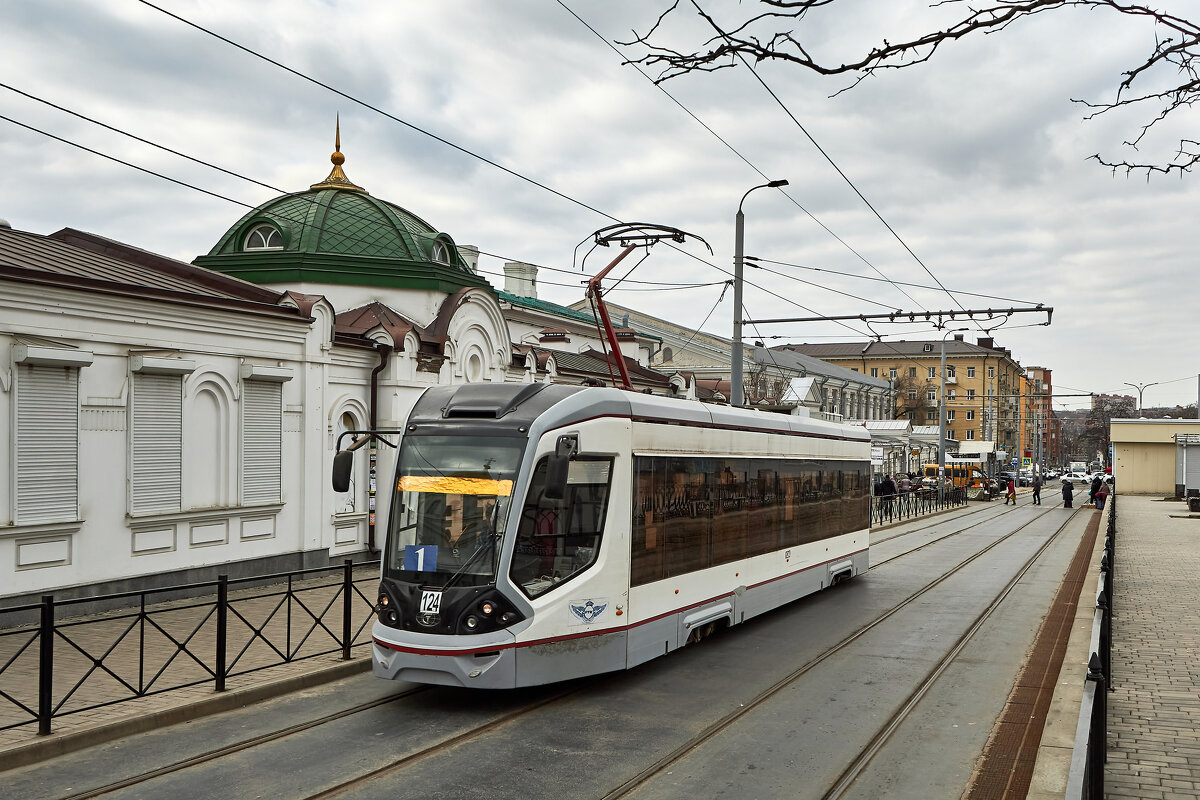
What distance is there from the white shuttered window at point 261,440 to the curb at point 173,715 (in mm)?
6384

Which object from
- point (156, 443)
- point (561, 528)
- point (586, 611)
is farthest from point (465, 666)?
point (156, 443)

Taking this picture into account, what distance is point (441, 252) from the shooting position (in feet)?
82.7

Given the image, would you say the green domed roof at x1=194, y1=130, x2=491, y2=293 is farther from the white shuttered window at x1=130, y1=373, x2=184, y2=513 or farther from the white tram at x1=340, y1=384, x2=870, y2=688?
the white tram at x1=340, y1=384, x2=870, y2=688

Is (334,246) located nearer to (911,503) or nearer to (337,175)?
(337,175)

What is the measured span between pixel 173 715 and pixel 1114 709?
870 centimetres

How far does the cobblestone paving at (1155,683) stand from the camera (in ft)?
24.4

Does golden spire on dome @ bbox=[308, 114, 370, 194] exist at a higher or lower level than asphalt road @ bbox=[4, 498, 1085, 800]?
higher

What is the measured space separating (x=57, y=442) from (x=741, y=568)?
30.4 feet

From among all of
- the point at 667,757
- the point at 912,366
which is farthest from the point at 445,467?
the point at 912,366

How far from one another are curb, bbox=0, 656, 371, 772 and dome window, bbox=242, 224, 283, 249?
47.3ft

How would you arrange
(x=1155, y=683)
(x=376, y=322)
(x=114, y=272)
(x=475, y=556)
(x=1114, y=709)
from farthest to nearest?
(x=376, y=322) → (x=114, y=272) → (x=1155, y=683) → (x=1114, y=709) → (x=475, y=556)

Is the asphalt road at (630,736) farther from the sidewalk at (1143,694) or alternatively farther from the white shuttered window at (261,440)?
the white shuttered window at (261,440)

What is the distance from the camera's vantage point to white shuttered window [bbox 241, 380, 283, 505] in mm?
16609

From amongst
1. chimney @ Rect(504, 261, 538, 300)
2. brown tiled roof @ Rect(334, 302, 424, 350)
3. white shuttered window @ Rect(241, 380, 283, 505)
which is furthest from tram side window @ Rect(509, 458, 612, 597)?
chimney @ Rect(504, 261, 538, 300)
